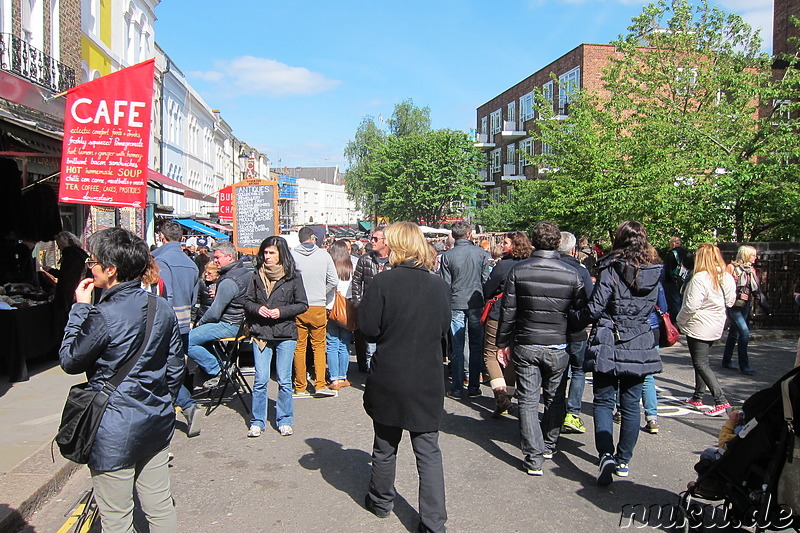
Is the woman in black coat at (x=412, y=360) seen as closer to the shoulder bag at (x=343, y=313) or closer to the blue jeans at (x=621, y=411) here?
the blue jeans at (x=621, y=411)

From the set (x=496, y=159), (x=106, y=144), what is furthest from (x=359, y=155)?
(x=106, y=144)

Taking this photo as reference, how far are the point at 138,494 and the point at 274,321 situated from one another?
2.71 m

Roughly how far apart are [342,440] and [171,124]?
31.9 meters

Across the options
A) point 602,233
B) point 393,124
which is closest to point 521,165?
point 393,124

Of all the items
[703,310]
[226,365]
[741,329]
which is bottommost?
[226,365]

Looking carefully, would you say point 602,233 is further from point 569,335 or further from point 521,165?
point 521,165

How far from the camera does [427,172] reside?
43375 mm

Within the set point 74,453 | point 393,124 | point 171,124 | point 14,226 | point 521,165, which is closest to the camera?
point 74,453

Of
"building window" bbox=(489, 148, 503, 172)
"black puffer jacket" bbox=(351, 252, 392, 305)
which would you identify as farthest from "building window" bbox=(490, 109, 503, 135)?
"black puffer jacket" bbox=(351, 252, 392, 305)

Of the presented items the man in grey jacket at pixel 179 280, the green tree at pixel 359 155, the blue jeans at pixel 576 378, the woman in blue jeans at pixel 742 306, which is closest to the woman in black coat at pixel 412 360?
the blue jeans at pixel 576 378

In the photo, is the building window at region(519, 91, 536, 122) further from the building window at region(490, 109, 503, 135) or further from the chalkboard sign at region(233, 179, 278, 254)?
the chalkboard sign at region(233, 179, 278, 254)

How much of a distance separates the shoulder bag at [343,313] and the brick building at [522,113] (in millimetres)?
24334

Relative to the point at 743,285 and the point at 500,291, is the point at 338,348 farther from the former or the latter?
the point at 743,285

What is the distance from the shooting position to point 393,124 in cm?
5953
